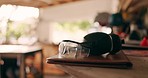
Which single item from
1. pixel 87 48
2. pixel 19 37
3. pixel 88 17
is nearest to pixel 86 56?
pixel 87 48

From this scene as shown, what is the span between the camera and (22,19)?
4.07 feet

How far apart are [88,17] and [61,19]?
48cm

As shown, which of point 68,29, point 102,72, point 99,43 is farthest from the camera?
point 68,29

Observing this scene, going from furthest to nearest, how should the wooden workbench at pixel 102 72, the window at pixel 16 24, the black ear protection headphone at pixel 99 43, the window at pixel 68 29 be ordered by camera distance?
1. the window at pixel 68 29
2. the window at pixel 16 24
3. the black ear protection headphone at pixel 99 43
4. the wooden workbench at pixel 102 72

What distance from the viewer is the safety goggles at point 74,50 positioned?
79 centimetres

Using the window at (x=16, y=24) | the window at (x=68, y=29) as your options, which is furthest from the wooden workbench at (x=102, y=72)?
the window at (x=68, y=29)

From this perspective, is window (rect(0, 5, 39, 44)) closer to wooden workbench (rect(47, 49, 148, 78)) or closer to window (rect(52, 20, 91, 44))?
wooden workbench (rect(47, 49, 148, 78))

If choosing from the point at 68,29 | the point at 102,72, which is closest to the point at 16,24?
the point at 102,72

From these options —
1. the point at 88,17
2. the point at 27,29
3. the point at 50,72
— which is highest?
the point at 88,17

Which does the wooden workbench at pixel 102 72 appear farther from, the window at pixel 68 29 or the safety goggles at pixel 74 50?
the window at pixel 68 29

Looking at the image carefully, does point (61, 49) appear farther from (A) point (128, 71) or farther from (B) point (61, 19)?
(B) point (61, 19)

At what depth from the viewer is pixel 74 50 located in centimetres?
81

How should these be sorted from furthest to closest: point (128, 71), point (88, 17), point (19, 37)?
point (88, 17)
point (19, 37)
point (128, 71)

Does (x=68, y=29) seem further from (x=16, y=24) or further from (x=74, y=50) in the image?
(x=74, y=50)
